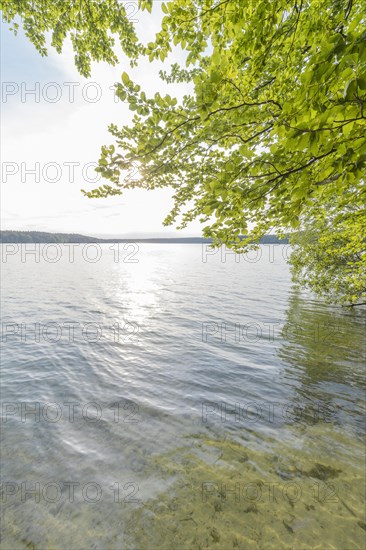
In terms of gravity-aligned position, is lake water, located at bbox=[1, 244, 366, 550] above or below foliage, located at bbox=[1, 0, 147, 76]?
below

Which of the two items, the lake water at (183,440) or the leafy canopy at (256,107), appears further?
the lake water at (183,440)

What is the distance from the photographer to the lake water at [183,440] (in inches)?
216

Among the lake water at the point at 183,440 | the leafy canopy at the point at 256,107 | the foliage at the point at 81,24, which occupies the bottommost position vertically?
the lake water at the point at 183,440

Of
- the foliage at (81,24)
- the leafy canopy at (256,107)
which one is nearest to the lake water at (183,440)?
the leafy canopy at (256,107)

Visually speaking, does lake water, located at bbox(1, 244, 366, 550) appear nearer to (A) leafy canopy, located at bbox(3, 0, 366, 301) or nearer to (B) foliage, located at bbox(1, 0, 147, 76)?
(A) leafy canopy, located at bbox(3, 0, 366, 301)

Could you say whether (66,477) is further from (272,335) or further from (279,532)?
(272,335)

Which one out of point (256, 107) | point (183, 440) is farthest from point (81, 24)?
point (183, 440)

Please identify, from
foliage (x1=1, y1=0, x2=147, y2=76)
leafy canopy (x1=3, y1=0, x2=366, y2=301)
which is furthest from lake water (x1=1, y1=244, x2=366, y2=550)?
foliage (x1=1, y1=0, x2=147, y2=76)

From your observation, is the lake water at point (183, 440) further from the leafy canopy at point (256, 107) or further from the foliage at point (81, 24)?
the foliage at point (81, 24)

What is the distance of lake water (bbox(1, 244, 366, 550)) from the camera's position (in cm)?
549

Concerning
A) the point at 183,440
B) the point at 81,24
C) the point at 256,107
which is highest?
the point at 81,24

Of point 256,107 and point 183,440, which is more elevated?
point 256,107

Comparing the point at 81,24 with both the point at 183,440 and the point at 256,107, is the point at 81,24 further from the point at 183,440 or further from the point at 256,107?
the point at 183,440

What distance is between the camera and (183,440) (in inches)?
317
